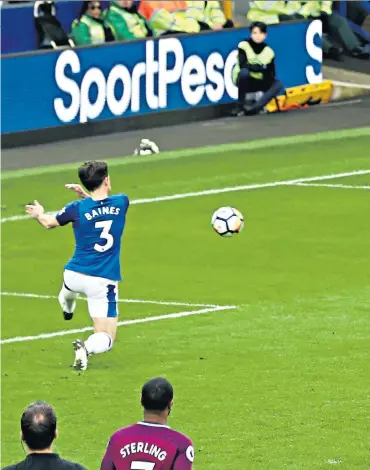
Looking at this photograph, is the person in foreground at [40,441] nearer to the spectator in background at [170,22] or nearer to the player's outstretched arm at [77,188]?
the player's outstretched arm at [77,188]

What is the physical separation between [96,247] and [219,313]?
3.07m

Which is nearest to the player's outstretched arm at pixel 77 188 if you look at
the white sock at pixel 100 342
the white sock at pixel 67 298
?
the white sock at pixel 67 298

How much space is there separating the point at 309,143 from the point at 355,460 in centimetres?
1521

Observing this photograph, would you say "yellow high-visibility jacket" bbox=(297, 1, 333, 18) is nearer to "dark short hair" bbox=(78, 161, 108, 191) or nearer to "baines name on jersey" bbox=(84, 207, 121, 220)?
"baines name on jersey" bbox=(84, 207, 121, 220)

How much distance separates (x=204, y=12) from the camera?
101ft

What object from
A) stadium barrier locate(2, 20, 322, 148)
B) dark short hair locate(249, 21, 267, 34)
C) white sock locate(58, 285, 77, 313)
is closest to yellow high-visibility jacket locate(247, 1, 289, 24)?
stadium barrier locate(2, 20, 322, 148)

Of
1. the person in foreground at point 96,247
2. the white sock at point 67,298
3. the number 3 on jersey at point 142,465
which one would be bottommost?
the white sock at point 67,298

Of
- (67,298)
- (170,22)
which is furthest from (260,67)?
(67,298)

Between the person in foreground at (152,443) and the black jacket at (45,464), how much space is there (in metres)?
0.51

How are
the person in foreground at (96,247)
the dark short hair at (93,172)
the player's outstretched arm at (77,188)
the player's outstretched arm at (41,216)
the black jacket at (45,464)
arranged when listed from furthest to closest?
1. the person in foreground at (96,247)
2. the player's outstretched arm at (77,188)
3. the player's outstretched arm at (41,216)
4. the dark short hair at (93,172)
5. the black jacket at (45,464)

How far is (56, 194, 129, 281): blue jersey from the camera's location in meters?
13.7

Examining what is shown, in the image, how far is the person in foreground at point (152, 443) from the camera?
8.16 meters

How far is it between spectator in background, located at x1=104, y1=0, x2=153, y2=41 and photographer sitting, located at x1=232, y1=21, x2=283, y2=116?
185 cm

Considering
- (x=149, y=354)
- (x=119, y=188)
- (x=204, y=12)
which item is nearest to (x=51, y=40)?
(x=204, y=12)
